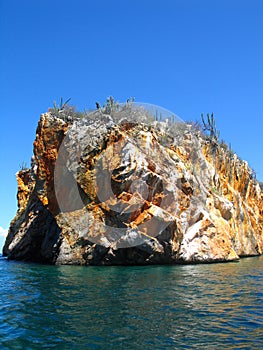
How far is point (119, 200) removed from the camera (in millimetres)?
24625

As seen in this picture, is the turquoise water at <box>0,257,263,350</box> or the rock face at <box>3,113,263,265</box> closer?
the turquoise water at <box>0,257,263,350</box>

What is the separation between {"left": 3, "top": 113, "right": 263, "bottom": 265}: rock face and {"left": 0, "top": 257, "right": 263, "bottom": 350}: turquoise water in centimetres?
718

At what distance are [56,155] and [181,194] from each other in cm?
1013

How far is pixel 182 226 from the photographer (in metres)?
26.6

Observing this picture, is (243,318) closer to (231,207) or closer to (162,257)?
(162,257)

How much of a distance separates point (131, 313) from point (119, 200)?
47.0 ft

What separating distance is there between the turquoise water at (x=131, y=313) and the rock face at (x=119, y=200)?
7176 mm

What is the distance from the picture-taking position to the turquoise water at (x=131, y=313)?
26.7 ft

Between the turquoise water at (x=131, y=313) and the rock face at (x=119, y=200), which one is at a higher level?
the rock face at (x=119, y=200)

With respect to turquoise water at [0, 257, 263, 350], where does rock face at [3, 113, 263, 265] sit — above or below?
above

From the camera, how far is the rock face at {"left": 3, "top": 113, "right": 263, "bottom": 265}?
80.0 feet

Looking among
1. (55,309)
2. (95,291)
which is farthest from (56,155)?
(55,309)

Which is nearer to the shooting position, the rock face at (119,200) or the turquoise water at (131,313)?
the turquoise water at (131,313)

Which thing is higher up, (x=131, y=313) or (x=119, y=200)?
(x=119, y=200)
